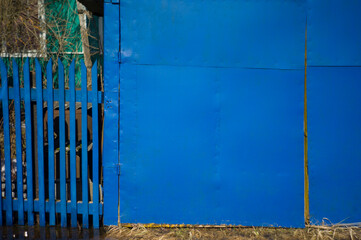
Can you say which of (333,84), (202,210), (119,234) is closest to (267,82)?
(333,84)

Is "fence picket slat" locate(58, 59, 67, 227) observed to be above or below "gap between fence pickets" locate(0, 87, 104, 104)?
below

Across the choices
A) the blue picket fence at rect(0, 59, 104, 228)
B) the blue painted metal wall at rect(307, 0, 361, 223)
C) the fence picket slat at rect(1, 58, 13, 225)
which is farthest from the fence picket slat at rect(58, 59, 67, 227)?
the blue painted metal wall at rect(307, 0, 361, 223)

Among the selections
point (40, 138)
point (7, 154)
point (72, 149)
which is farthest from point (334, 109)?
→ point (7, 154)

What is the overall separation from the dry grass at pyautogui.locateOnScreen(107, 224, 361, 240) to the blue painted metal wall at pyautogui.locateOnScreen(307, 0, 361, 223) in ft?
0.44

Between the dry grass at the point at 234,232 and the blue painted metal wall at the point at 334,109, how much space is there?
134 mm

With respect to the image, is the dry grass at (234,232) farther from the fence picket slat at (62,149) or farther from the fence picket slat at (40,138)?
the fence picket slat at (40,138)

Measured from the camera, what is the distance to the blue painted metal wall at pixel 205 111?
3652 millimetres

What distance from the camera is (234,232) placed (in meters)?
3.78

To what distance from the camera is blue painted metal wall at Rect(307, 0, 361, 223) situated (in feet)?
12.0

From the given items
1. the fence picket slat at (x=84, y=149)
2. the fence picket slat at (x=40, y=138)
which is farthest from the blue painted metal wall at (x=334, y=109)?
the fence picket slat at (x=40, y=138)

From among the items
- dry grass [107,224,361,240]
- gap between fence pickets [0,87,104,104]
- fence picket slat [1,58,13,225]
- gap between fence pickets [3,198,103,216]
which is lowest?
dry grass [107,224,361,240]

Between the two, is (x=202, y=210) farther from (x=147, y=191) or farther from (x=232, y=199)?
(x=147, y=191)

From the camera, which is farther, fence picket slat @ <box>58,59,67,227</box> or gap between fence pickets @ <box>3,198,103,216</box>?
gap between fence pickets @ <box>3,198,103,216</box>

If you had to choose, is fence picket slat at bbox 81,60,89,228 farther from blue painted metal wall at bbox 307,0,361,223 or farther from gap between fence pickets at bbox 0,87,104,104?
blue painted metal wall at bbox 307,0,361,223
